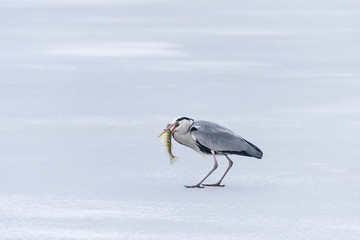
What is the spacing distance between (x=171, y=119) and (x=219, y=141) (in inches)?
149

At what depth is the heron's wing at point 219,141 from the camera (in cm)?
948

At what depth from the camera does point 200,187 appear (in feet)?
31.2

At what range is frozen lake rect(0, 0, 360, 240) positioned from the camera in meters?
8.31

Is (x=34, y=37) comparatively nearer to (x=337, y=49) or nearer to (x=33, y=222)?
(x=337, y=49)

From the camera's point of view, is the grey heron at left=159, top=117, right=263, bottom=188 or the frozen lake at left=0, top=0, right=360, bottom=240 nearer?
the frozen lake at left=0, top=0, right=360, bottom=240

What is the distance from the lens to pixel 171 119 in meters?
13.3

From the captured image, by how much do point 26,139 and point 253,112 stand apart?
302 centimetres

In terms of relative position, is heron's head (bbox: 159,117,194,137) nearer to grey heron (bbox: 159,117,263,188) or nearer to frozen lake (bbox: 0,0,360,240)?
grey heron (bbox: 159,117,263,188)

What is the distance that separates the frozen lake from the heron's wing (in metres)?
0.29

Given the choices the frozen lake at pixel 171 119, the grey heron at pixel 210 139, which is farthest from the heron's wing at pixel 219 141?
the frozen lake at pixel 171 119

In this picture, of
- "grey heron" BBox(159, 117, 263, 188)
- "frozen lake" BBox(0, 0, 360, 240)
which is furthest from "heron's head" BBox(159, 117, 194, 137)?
"frozen lake" BBox(0, 0, 360, 240)

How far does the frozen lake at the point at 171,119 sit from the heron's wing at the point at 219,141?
11.3 inches

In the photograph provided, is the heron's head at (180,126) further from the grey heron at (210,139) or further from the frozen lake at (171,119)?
the frozen lake at (171,119)

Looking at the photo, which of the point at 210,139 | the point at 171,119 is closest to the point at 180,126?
the point at 210,139
